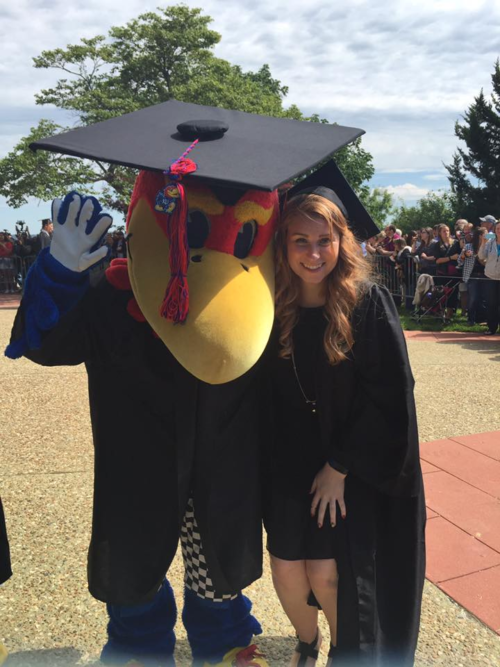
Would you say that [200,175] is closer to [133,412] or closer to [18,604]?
[133,412]

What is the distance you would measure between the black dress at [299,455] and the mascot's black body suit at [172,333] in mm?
77

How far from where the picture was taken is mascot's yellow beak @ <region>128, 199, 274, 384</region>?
1.69 meters

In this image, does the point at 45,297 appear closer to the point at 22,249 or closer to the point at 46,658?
the point at 46,658

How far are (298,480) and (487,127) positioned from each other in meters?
33.0

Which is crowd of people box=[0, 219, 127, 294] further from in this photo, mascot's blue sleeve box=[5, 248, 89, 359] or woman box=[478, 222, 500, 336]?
mascot's blue sleeve box=[5, 248, 89, 359]

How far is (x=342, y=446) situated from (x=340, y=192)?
0.85 meters

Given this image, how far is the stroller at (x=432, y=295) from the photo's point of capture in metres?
10.3

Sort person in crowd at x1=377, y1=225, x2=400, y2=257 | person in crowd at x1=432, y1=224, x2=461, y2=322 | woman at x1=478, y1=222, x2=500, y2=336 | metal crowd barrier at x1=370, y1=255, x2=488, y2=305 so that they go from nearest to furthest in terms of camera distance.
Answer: woman at x1=478, y1=222, x2=500, y2=336
person in crowd at x1=432, y1=224, x2=461, y2=322
metal crowd barrier at x1=370, y1=255, x2=488, y2=305
person in crowd at x1=377, y1=225, x2=400, y2=257

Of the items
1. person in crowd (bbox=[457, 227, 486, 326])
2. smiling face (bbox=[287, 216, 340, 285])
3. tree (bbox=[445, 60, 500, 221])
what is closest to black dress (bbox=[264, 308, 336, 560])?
smiling face (bbox=[287, 216, 340, 285])

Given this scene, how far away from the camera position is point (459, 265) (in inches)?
392

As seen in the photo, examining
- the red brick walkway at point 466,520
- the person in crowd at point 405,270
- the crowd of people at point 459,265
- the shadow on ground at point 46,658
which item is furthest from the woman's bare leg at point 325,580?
the person in crowd at point 405,270

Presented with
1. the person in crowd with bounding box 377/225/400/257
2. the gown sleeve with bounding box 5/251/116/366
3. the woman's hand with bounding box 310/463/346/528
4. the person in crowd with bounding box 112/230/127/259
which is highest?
the person in crowd with bounding box 377/225/400/257

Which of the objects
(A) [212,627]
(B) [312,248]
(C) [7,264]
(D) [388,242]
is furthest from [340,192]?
(C) [7,264]

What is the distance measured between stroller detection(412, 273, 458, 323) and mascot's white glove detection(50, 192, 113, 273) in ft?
30.0
